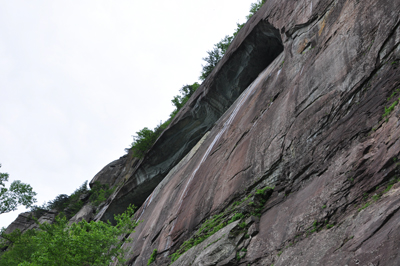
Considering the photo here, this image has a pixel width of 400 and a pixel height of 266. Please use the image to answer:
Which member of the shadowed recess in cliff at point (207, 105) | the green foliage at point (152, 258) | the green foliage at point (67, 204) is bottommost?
the green foliage at point (152, 258)

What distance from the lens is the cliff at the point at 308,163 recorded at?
5.80 metres

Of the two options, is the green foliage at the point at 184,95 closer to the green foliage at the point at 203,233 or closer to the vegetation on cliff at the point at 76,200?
the vegetation on cliff at the point at 76,200

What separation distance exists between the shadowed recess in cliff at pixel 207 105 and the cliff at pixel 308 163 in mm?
1899

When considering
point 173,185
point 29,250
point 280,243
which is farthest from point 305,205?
point 29,250

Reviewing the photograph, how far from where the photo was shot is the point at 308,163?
311 inches

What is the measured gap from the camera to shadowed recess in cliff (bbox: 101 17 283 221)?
55.3ft

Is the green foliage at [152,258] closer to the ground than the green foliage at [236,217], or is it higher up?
higher up

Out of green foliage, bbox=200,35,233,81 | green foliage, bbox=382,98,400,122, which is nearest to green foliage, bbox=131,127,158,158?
green foliage, bbox=200,35,233,81

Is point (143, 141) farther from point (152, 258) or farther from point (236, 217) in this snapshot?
point (236, 217)

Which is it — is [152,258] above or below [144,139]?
below

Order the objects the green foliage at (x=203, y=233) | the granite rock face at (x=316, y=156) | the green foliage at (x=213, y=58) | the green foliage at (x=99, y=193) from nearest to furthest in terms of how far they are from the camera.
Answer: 1. the granite rock face at (x=316, y=156)
2. the green foliage at (x=203, y=233)
3. the green foliage at (x=213, y=58)
4. the green foliage at (x=99, y=193)

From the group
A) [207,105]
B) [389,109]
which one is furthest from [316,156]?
[207,105]

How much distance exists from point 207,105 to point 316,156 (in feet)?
41.2

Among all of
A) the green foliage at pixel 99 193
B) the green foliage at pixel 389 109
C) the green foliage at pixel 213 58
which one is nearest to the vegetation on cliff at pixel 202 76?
the green foliage at pixel 213 58
